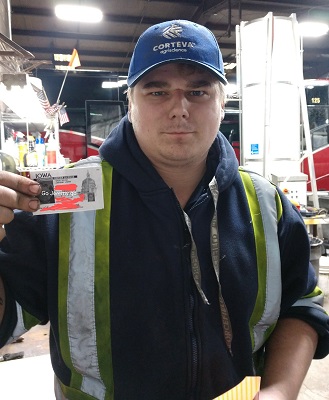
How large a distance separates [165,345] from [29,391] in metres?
0.84

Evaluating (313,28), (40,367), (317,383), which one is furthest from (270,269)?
(313,28)

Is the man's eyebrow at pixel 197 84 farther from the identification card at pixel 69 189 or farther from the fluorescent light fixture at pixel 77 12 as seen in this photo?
the fluorescent light fixture at pixel 77 12

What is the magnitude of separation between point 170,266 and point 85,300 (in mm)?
224

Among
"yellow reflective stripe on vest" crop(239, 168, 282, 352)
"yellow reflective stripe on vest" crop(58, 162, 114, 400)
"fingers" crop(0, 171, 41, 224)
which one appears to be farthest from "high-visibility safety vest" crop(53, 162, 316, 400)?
"yellow reflective stripe on vest" crop(239, 168, 282, 352)

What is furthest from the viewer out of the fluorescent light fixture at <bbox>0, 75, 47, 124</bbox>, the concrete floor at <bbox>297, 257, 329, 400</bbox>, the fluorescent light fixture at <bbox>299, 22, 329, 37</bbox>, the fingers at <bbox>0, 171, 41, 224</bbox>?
the fluorescent light fixture at <bbox>299, 22, 329, 37</bbox>

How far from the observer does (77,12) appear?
663 centimetres

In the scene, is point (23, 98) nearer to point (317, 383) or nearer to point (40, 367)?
point (40, 367)

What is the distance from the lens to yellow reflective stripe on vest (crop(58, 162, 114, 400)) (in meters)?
0.89

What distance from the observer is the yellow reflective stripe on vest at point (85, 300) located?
0.89 metres

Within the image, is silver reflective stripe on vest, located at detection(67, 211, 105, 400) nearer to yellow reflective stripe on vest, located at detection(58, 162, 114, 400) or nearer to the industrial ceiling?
yellow reflective stripe on vest, located at detection(58, 162, 114, 400)

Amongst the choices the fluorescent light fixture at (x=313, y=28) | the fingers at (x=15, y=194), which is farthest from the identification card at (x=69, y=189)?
the fluorescent light fixture at (x=313, y=28)

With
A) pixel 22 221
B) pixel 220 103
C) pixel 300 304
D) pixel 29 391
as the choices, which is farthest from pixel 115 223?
pixel 29 391

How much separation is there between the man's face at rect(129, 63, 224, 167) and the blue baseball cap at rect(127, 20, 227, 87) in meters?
Answer: 0.03

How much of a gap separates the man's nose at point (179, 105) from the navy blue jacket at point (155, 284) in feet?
0.46
